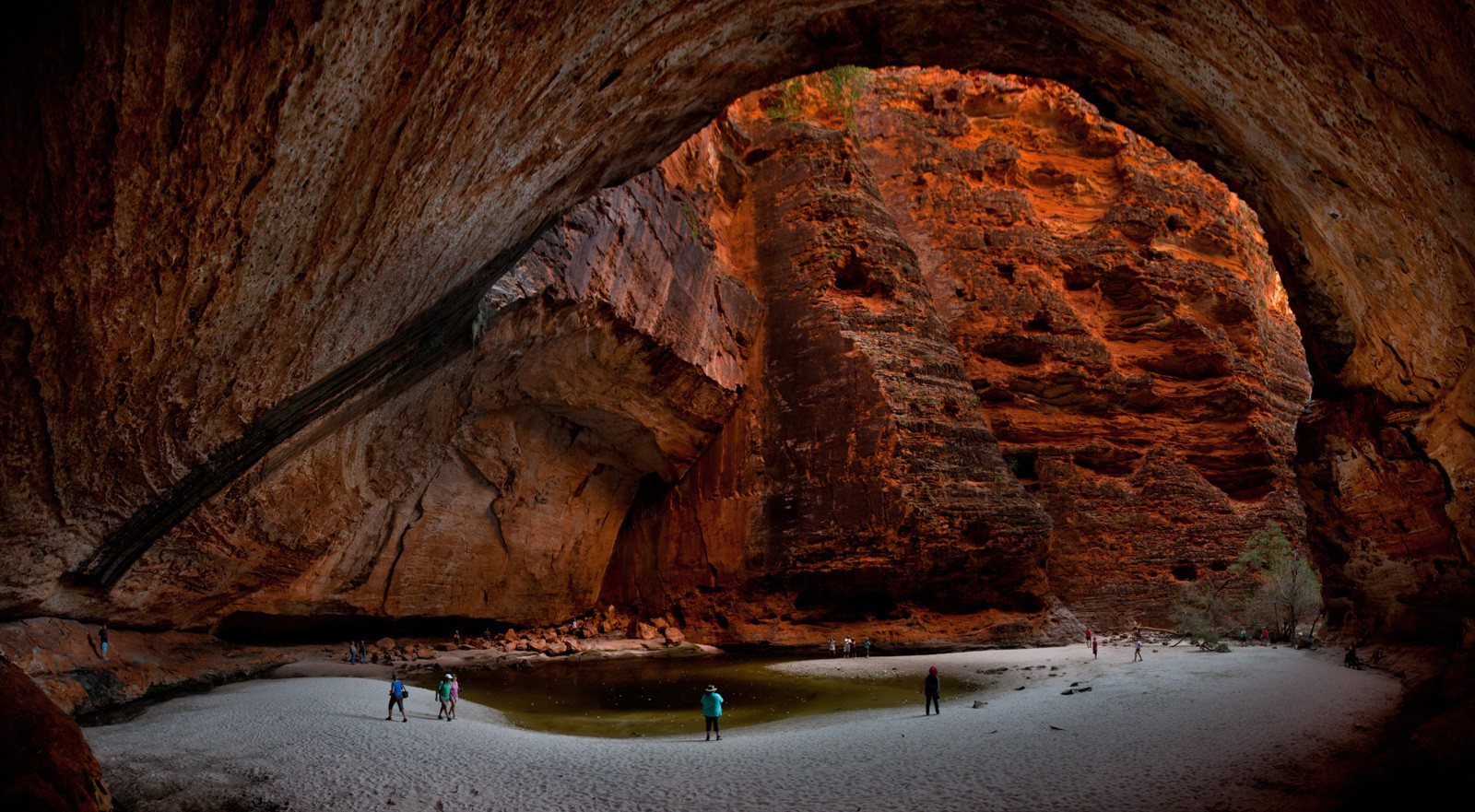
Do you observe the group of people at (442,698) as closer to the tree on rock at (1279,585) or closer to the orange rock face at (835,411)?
the orange rock face at (835,411)

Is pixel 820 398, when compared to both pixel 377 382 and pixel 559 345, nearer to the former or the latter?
pixel 559 345

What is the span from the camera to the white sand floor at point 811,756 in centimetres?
694

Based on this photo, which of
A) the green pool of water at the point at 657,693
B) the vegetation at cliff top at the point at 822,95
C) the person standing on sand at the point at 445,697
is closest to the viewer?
the person standing on sand at the point at 445,697

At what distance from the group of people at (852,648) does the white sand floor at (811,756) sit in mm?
8056

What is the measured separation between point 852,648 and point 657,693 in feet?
25.1

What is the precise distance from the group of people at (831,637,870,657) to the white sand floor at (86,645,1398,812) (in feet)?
26.4

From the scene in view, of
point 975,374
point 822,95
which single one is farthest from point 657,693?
point 822,95

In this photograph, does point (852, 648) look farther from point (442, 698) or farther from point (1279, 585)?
point (442, 698)

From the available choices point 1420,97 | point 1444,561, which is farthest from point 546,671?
point 1420,97

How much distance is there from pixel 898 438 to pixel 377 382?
48.1ft

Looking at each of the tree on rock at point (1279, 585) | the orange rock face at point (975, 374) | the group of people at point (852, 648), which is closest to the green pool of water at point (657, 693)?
the group of people at point (852, 648)

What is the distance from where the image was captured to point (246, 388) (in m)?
8.34

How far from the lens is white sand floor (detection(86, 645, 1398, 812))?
694 cm

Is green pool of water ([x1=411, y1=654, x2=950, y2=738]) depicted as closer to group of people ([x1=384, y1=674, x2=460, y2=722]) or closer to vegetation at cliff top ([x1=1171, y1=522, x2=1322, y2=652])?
group of people ([x1=384, y1=674, x2=460, y2=722])
